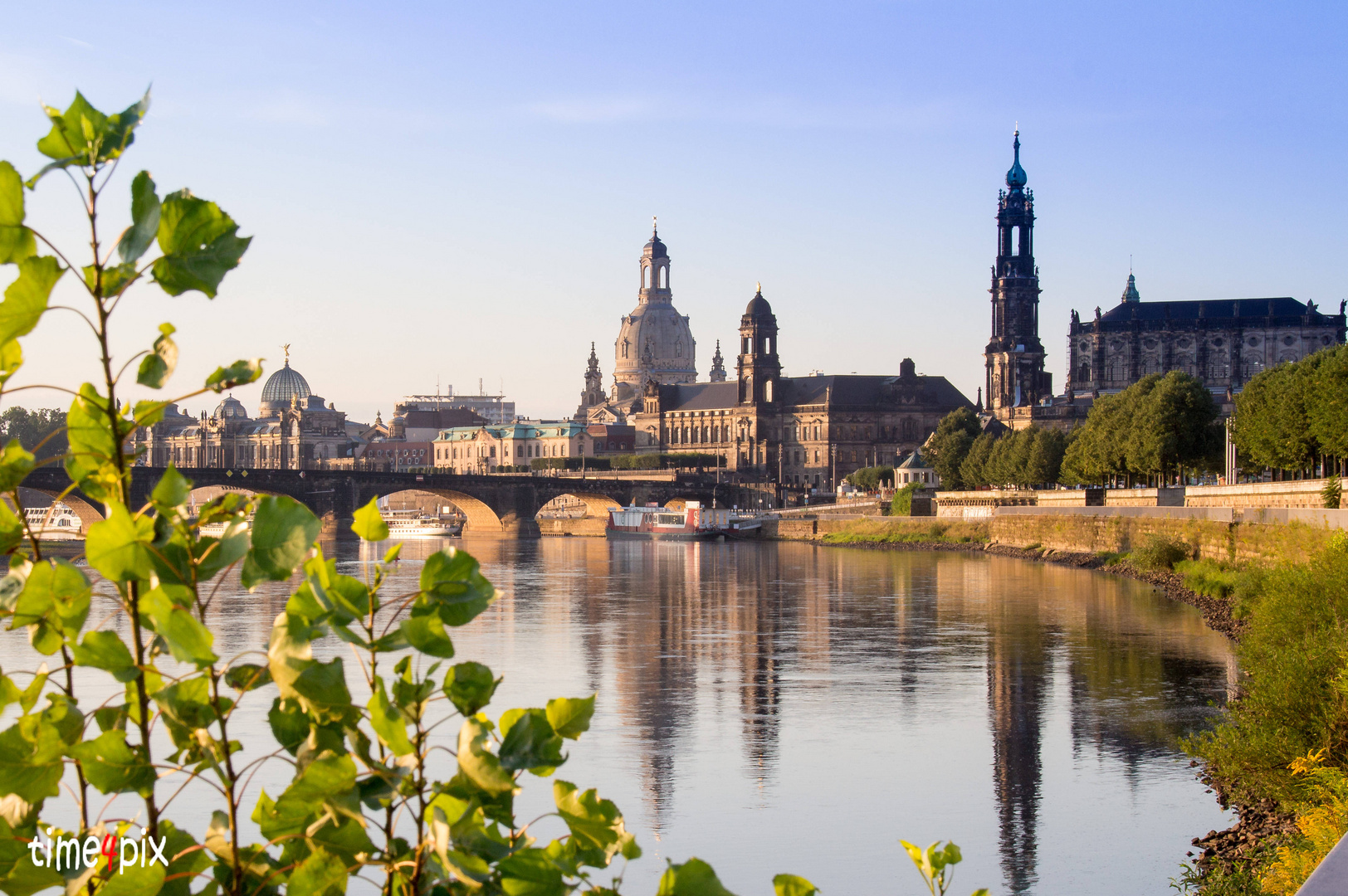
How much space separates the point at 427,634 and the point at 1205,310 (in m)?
123

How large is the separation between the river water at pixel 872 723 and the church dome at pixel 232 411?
136 metres

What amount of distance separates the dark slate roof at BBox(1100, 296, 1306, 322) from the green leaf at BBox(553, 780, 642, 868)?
12105 centimetres

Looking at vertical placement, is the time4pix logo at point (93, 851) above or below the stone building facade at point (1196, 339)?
below

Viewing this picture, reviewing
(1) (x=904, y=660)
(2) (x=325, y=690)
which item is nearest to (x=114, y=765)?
(2) (x=325, y=690)

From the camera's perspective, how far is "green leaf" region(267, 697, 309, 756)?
324 centimetres

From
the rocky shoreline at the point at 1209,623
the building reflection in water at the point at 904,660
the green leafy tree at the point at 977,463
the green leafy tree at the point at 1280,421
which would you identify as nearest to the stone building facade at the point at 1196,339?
the green leafy tree at the point at 977,463

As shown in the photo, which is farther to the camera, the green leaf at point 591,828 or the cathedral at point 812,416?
the cathedral at point 812,416

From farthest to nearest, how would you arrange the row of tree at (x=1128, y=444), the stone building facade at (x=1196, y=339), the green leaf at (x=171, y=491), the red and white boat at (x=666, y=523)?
the stone building facade at (x=1196, y=339) < the red and white boat at (x=666, y=523) < the row of tree at (x=1128, y=444) < the green leaf at (x=171, y=491)

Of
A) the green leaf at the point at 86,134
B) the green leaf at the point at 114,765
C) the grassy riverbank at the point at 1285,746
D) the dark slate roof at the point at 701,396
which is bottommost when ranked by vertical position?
the grassy riverbank at the point at 1285,746

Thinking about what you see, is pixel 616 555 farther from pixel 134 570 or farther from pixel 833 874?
pixel 134 570

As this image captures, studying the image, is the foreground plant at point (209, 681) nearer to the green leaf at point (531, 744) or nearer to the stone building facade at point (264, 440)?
the green leaf at point (531, 744)

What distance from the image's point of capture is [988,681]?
2459 centimetres

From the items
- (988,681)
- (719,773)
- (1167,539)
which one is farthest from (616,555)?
(719,773)

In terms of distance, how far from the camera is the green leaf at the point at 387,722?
3.06 metres
